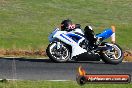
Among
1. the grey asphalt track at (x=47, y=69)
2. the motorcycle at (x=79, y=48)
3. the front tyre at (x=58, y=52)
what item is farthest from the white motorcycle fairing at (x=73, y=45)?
the grey asphalt track at (x=47, y=69)

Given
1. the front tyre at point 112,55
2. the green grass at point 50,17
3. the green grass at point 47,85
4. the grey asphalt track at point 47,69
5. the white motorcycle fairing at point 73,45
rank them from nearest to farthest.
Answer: the green grass at point 47,85
the grey asphalt track at point 47,69
the front tyre at point 112,55
the white motorcycle fairing at point 73,45
the green grass at point 50,17

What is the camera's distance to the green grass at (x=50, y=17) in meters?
28.7

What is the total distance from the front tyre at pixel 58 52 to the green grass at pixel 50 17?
860 cm

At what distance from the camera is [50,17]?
1361 inches

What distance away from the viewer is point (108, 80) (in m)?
9.59

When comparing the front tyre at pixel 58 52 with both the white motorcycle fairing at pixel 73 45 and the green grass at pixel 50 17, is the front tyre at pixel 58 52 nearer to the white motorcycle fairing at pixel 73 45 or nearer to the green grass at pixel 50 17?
the white motorcycle fairing at pixel 73 45

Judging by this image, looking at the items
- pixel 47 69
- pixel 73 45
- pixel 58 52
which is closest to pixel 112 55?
pixel 73 45

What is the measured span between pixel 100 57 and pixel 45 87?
579 cm

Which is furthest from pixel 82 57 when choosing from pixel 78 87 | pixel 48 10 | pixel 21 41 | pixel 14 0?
pixel 14 0

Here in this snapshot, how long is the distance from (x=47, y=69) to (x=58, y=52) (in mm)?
1895

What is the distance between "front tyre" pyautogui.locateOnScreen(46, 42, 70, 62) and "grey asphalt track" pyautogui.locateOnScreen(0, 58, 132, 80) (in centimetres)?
23

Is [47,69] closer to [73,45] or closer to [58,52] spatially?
[58,52]

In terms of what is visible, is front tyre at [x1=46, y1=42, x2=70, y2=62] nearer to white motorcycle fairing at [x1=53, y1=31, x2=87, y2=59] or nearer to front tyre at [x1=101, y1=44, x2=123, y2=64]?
white motorcycle fairing at [x1=53, y1=31, x2=87, y2=59]

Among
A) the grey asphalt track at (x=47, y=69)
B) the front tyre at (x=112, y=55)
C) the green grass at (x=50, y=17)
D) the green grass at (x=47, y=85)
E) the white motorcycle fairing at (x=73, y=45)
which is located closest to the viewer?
the green grass at (x=47, y=85)
